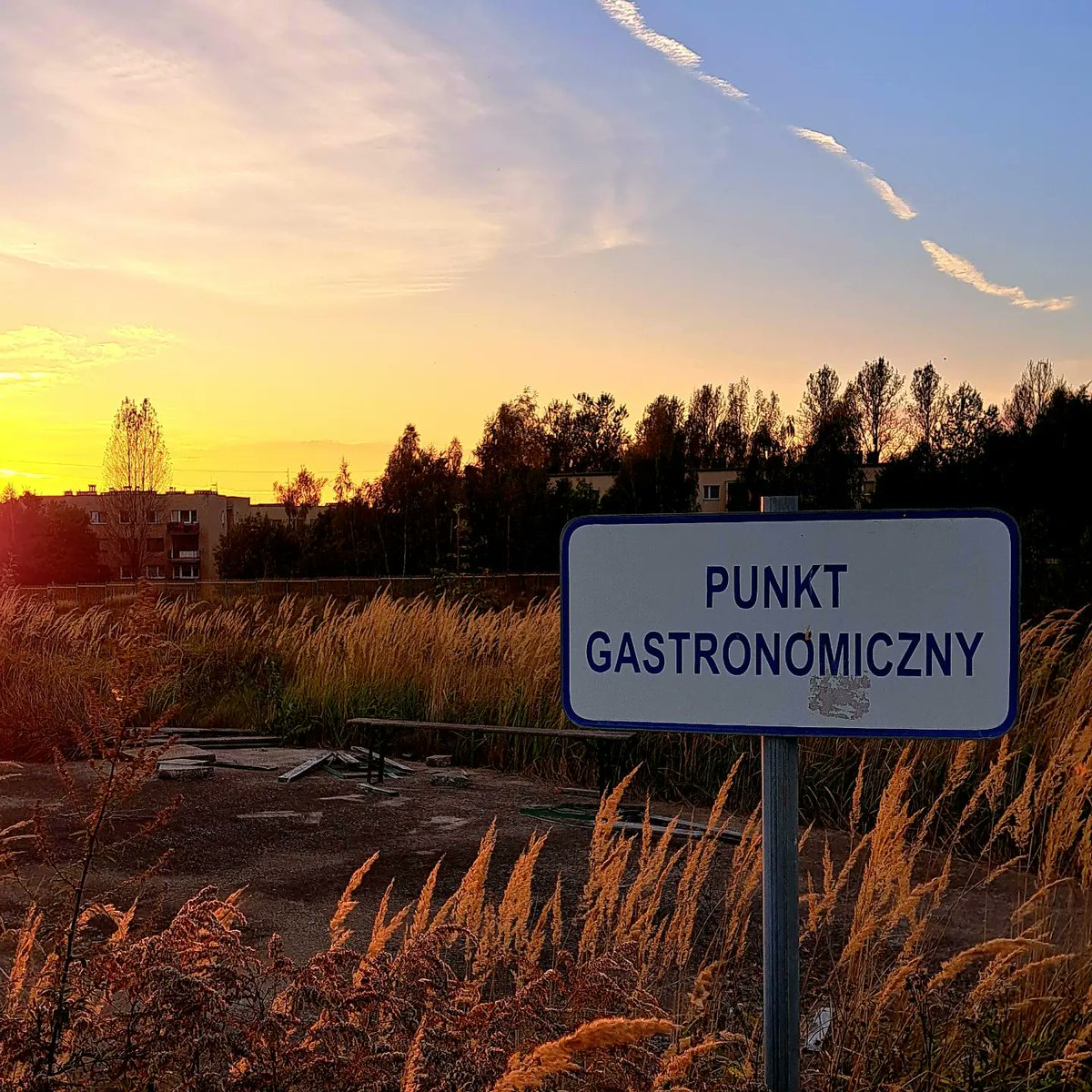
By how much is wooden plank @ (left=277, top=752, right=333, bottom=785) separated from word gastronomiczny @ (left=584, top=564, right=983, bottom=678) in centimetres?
652

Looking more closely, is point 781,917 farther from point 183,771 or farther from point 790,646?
point 183,771

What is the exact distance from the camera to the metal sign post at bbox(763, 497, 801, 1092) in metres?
2.03

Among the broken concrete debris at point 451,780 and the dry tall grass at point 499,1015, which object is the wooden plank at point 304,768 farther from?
the dry tall grass at point 499,1015

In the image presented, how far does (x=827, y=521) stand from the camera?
2098 mm

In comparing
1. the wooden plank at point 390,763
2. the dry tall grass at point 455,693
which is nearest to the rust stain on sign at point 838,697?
the dry tall grass at point 455,693

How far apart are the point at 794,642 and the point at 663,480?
157 feet

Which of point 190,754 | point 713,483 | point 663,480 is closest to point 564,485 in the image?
point 663,480

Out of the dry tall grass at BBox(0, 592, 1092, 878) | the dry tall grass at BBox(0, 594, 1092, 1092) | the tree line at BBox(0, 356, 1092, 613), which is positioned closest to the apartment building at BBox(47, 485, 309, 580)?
the tree line at BBox(0, 356, 1092, 613)

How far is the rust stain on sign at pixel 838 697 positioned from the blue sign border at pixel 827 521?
0.10ft

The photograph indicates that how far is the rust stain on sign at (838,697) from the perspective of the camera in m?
2.05

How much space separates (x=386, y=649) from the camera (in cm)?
1048

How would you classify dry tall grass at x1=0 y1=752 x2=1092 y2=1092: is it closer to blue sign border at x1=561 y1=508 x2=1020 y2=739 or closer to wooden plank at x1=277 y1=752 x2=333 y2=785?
blue sign border at x1=561 y1=508 x2=1020 y2=739

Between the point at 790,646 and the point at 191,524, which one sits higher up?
the point at 191,524

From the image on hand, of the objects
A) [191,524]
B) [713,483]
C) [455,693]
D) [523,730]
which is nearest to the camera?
[523,730]
